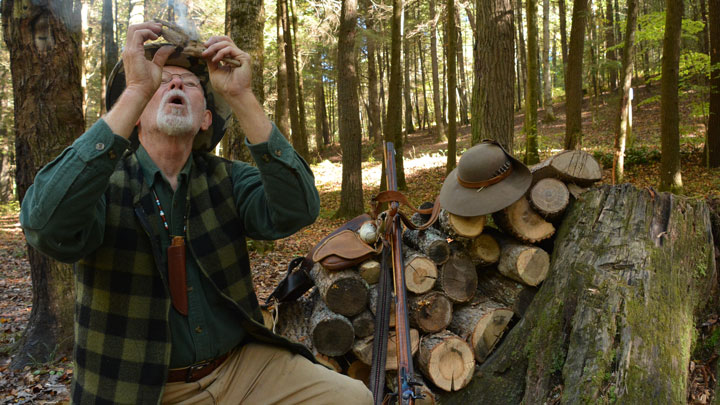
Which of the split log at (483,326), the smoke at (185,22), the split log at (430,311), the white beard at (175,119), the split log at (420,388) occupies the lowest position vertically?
the split log at (420,388)

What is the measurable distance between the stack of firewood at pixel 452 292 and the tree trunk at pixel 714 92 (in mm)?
9820

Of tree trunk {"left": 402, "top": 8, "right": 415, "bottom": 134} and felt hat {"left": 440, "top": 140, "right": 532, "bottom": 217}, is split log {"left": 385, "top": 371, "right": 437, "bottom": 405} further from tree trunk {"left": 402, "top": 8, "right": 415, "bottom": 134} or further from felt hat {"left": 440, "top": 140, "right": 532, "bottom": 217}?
tree trunk {"left": 402, "top": 8, "right": 415, "bottom": 134}

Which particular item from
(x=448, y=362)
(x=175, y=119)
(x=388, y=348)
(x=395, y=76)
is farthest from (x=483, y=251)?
(x=395, y=76)

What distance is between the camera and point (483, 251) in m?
3.68

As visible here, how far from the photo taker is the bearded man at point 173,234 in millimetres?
1817

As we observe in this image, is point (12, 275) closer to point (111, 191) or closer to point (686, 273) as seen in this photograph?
point (111, 191)

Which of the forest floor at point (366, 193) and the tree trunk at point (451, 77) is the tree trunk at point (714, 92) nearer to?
the forest floor at point (366, 193)

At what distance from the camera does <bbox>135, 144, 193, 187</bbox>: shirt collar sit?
7.25 feet

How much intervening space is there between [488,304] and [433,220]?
771mm

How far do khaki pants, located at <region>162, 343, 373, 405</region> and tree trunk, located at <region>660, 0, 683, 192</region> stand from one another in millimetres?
Answer: 9514

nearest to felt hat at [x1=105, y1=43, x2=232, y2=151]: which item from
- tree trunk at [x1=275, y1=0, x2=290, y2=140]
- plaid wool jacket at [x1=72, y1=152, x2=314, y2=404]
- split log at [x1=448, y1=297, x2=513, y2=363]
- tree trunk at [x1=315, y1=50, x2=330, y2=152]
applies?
plaid wool jacket at [x1=72, y1=152, x2=314, y2=404]

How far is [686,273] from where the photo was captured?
10.9 ft

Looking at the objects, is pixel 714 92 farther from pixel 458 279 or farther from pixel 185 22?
pixel 185 22

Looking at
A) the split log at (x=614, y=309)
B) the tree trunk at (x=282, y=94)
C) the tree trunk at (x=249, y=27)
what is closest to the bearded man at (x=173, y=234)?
the split log at (x=614, y=309)
